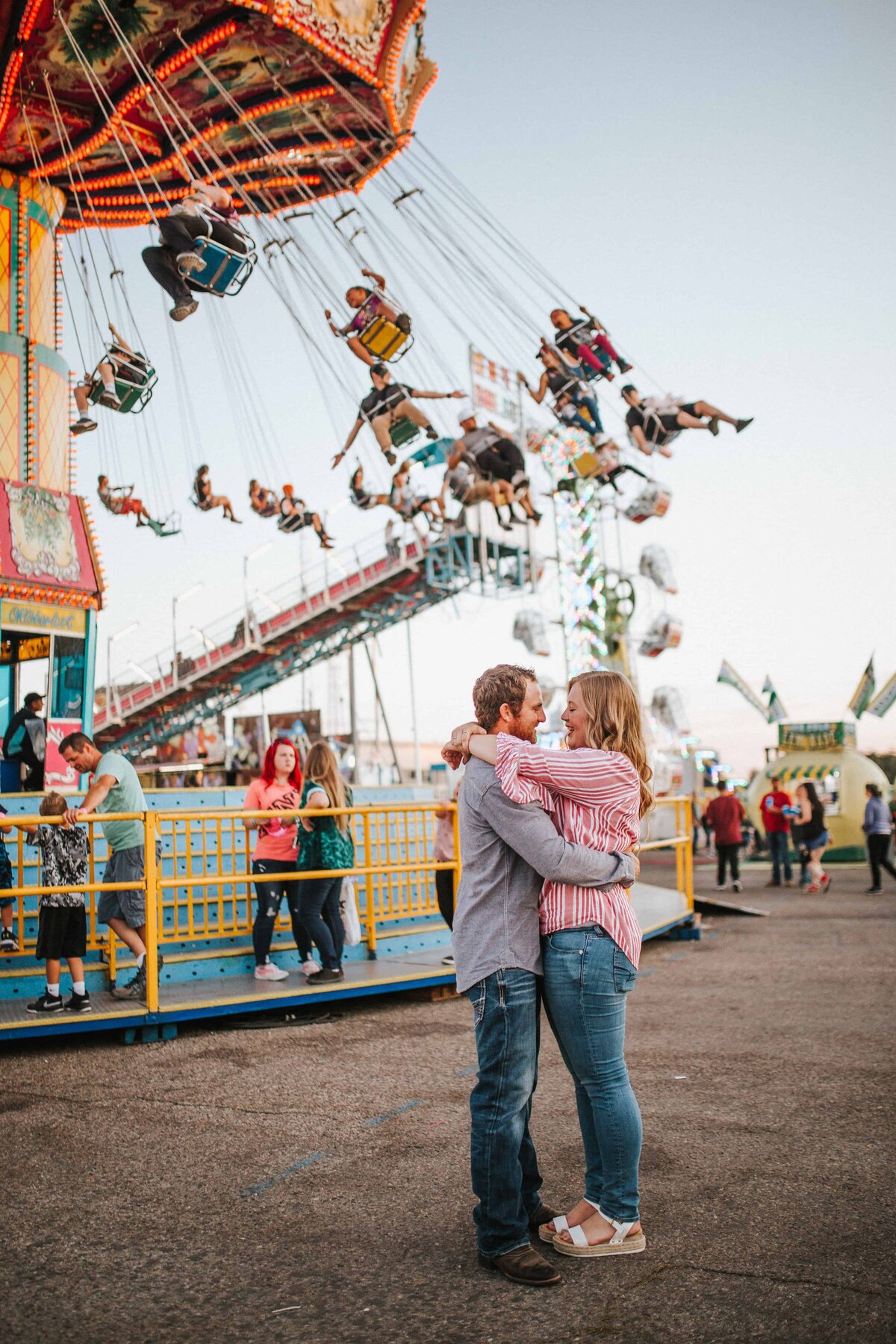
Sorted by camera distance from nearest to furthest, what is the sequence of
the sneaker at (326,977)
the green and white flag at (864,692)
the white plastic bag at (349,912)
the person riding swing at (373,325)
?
the sneaker at (326,977), the white plastic bag at (349,912), the person riding swing at (373,325), the green and white flag at (864,692)

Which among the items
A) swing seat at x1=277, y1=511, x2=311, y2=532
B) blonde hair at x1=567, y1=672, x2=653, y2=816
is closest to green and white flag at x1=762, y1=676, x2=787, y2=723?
swing seat at x1=277, y1=511, x2=311, y2=532

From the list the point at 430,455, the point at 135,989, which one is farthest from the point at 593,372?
the point at 135,989

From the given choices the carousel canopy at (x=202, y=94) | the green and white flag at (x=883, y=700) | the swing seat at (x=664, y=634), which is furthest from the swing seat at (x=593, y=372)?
the green and white flag at (x=883, y=700)

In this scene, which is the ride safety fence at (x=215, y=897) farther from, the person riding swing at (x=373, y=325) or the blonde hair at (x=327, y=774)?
the person riding swing at (x=373, y=325)

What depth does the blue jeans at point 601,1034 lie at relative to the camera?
3.36m

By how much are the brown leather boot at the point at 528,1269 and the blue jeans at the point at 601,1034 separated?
287mm

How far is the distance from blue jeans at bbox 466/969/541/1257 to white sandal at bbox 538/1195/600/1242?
16 cm

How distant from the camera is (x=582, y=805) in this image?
137 inches

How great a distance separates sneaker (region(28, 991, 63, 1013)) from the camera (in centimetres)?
694

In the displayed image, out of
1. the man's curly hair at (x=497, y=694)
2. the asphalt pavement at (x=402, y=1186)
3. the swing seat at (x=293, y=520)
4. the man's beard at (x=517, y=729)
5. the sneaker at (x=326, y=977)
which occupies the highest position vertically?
the swing seat at (x=293, y=520)

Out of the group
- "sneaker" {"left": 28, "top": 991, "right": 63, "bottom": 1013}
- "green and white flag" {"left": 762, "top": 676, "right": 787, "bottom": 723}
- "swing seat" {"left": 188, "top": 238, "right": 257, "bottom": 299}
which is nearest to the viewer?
"sneaker" {"left": 28, "top": 991, "right": 63, "bottom": 1013}

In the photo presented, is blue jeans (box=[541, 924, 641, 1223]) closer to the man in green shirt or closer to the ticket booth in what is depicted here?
the man in green shirt

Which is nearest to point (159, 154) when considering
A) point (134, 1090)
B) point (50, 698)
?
point (50, 698)

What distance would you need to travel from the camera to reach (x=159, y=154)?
55.4 ft
